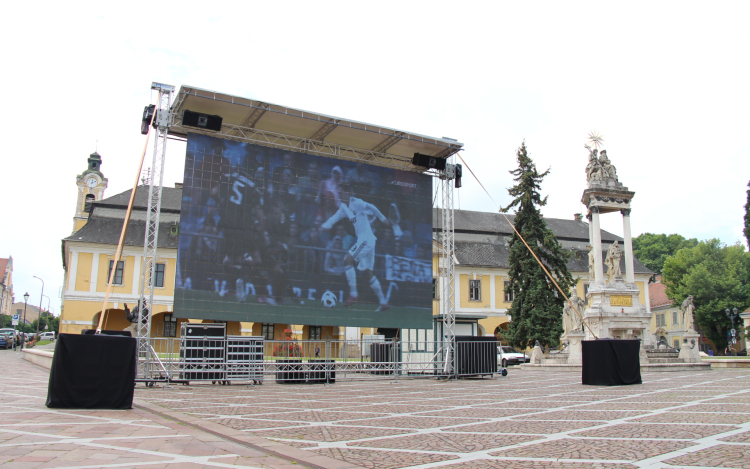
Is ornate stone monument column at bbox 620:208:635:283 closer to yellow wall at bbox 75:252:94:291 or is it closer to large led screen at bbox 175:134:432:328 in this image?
large led screen at bbox 175:134:432:328

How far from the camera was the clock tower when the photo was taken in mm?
64438

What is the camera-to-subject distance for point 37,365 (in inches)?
964

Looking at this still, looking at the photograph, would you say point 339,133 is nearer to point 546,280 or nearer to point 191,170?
point 191,170

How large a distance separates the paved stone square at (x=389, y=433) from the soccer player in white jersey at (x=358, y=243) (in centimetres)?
690

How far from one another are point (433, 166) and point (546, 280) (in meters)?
21.2

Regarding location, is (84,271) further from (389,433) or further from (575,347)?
(389,433)

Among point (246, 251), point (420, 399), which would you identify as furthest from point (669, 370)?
point (246, 251)

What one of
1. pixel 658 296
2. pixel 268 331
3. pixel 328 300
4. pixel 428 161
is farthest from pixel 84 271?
pixel 658 296

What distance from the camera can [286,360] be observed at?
1866 cm

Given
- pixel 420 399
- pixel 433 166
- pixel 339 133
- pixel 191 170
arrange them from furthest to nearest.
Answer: pixel 433 166
pixel 339 133
pixel 191 170
pixel 420 399

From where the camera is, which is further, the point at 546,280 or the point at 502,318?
the point at 502,318

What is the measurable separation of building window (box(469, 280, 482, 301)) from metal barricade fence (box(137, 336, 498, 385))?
2594 cm

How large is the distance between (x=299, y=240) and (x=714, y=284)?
143 ft

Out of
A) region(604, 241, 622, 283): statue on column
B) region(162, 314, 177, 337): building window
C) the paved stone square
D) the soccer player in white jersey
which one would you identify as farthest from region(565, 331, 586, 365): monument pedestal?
region(162, 314, 177, 337): building window
